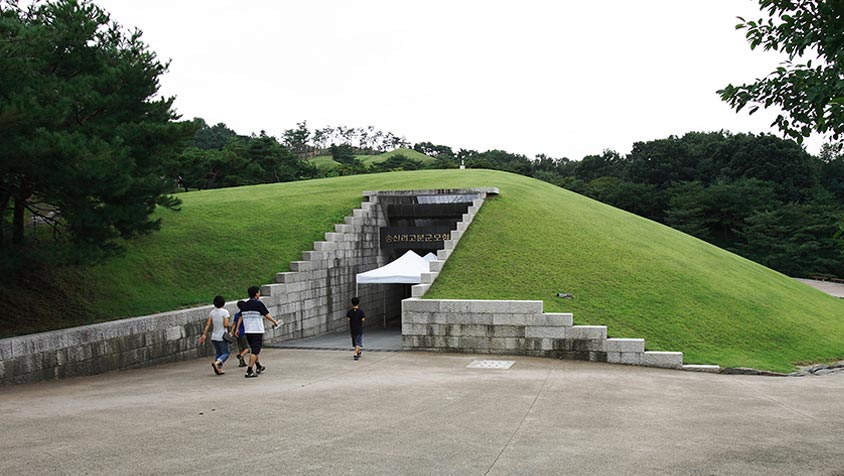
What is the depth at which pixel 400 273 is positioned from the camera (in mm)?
16609

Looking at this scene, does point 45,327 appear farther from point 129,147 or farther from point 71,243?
point 129,147

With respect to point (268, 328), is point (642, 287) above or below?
above

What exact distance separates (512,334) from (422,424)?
6.68 m

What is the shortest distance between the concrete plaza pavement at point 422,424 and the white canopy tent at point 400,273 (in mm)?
5151

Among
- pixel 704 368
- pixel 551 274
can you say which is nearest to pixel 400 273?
pixel 551 274

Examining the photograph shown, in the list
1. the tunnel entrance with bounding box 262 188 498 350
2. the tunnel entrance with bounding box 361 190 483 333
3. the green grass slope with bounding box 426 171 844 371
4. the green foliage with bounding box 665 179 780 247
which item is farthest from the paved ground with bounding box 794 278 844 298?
the tunnel entrance with bounding box 361 190 483 333

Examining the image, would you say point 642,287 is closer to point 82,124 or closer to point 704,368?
point 704,368

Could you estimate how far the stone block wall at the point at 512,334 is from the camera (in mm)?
12672

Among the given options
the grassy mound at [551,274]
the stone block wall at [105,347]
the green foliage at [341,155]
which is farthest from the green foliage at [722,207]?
the green foliage at [341,155]

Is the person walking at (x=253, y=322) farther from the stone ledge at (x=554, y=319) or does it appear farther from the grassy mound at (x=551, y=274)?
the stone ledge at (x=554, y=319)

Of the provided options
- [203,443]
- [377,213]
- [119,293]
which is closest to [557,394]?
[203,443]

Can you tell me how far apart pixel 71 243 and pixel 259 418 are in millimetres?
5928

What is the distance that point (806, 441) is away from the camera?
648 centimetres

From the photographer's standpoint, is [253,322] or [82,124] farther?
[82,124]
